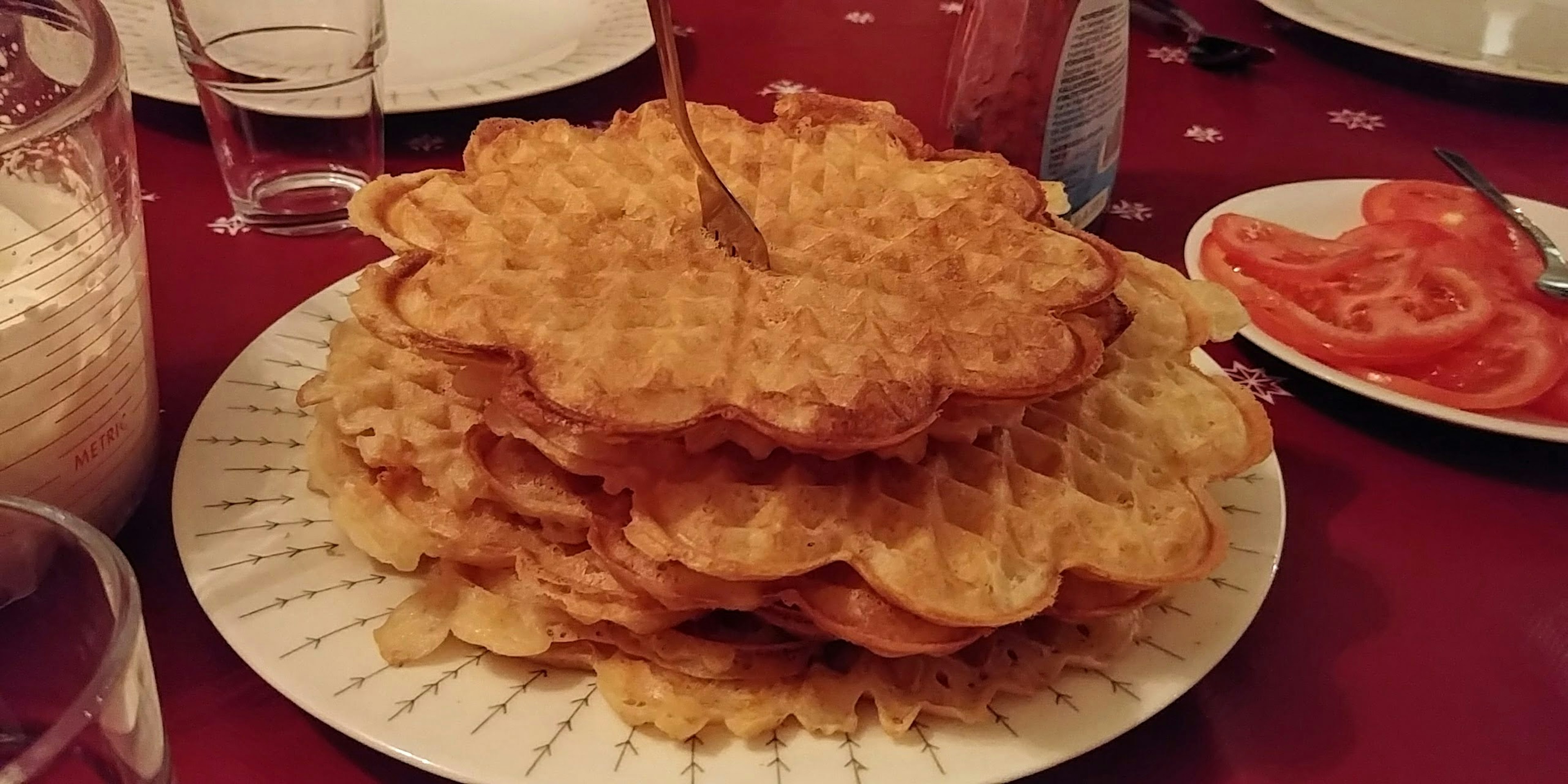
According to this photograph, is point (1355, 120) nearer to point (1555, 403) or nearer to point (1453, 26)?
point (1453, 26)

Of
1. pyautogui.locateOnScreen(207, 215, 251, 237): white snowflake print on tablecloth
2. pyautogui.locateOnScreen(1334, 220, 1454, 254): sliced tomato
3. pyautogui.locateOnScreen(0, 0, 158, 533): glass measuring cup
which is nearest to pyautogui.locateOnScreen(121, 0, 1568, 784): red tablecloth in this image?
pyautogui.locateOnScreen(207, 215, 251, 237): white snowflake print on tablecloth

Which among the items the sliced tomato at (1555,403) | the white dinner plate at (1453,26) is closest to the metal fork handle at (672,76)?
the sliced tomato at (1555,403)

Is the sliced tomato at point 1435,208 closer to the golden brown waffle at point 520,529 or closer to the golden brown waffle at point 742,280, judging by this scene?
the golden brown waffle at point 742,280

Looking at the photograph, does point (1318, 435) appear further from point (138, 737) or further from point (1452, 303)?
point (138, 737)

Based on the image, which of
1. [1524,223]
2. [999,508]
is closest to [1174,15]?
[1524,223]

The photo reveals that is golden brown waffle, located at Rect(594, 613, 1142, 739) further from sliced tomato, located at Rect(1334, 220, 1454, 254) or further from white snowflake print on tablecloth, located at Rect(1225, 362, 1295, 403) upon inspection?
sliced tomato, located at Rect(1334, 220, 1454, 254)

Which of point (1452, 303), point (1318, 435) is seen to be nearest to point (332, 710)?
point (1318, 435)
